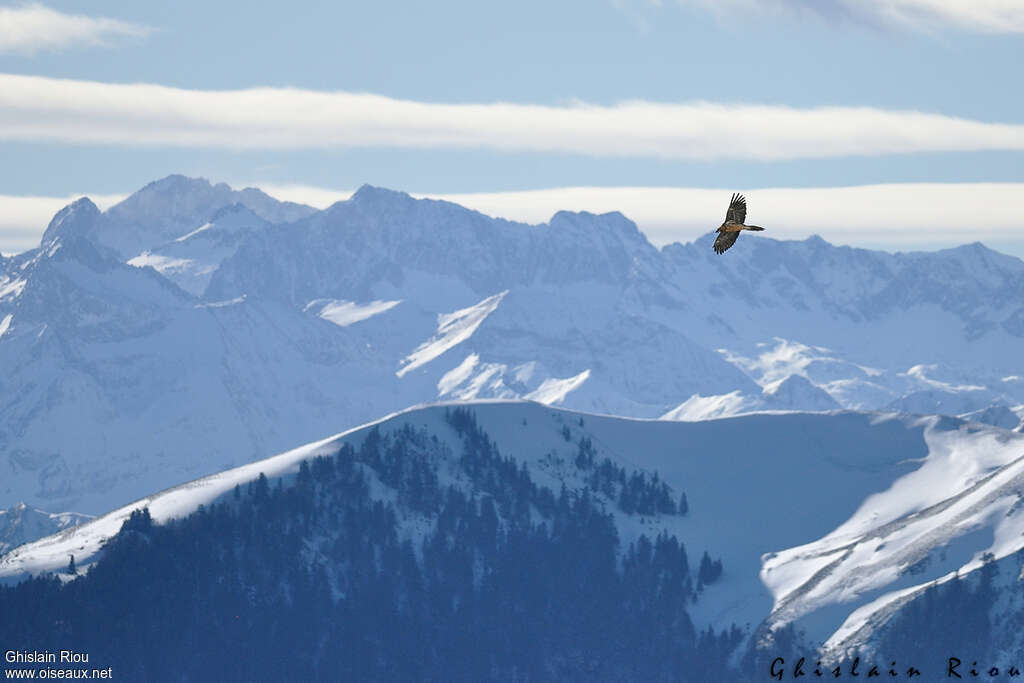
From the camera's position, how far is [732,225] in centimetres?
13150

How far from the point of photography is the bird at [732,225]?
429 ft

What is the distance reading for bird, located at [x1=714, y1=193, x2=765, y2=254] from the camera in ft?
429

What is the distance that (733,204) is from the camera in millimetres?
131000
